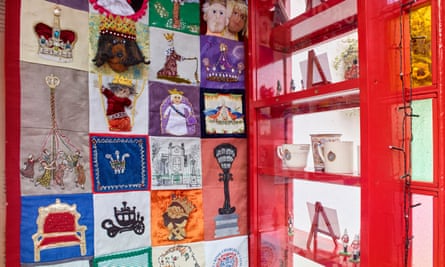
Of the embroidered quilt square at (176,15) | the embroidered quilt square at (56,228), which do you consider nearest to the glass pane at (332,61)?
the embroidered quilt square at (176,15)

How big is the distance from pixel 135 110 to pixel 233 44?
22.2 inches

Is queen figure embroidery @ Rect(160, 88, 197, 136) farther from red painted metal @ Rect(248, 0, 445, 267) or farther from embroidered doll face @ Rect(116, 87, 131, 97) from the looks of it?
red painted metal @ Rect(248, 0, 445, 267)

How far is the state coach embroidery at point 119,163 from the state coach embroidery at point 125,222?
9 cm

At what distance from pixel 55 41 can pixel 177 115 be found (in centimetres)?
52

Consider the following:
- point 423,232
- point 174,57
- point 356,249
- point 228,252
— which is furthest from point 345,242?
point 174,57

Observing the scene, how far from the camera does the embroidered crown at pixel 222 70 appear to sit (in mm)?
1386

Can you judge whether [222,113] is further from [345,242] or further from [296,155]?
[345,242]

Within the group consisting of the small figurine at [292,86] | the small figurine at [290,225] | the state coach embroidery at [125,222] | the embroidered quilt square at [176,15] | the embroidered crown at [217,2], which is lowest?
the small figurine at [290,225]

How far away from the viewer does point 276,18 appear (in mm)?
1396

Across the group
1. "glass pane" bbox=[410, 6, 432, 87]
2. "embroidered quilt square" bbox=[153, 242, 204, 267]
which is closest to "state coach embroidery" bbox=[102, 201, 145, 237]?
"embroidered quilt square" bbox=[153, 242, 204, 267]

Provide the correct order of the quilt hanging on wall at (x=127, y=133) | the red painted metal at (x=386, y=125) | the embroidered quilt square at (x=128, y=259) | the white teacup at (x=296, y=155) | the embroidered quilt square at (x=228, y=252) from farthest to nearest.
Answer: the embroidered quilt square at (x=228, y=252) < the white teacup at (x=296, y=155) < the embroidered quilt square at (x=128, y=259) < the quilt hanging on wall at (x=127, y=133) < the red painted metal at (x=386, y=125)

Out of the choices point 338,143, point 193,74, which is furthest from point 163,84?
point 338,143

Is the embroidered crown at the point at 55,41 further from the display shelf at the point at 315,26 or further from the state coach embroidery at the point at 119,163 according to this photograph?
the display shelf at the point at 315,26

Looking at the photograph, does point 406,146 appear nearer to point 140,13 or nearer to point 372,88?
point 372,88
